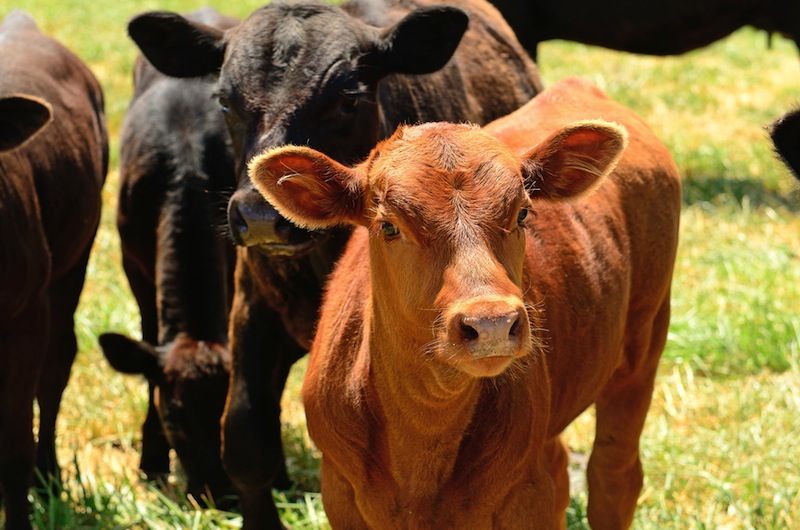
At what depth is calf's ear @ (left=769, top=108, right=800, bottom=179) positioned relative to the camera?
3666 mm

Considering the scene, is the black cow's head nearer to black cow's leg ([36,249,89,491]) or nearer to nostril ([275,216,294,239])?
nostril ([275,216,294,239])

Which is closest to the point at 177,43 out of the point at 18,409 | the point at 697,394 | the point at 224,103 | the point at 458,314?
the point at 224,103

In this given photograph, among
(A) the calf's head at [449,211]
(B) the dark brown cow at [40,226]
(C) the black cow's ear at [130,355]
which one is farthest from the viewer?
(C) the black cow's ear at [130,355]

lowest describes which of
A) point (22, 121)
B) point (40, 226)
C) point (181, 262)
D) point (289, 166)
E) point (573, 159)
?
point (181, 262)

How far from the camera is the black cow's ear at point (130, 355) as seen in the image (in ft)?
18.4

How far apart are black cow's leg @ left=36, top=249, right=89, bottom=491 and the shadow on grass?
4954mm

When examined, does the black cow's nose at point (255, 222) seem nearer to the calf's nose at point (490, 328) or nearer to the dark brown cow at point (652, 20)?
the calf's nose at point (490, 328)

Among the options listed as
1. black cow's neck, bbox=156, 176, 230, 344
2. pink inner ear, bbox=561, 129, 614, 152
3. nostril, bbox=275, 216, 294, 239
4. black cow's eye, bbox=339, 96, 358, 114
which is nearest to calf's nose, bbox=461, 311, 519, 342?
pink inner ear, bbox=561, 129, 614, 152

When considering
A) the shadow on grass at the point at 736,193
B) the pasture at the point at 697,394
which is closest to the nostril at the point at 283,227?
the pasture at the point at 697,394

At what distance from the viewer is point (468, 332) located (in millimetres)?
3186

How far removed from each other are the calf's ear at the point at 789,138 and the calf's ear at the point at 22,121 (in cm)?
274

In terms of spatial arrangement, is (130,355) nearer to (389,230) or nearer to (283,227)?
(283,227)

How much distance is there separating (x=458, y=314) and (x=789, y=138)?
1145mm

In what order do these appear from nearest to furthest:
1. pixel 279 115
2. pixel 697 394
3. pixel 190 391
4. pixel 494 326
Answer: pixel 494 326 → pixel 279 115 → pixel 190 391 → pixel 697 394
